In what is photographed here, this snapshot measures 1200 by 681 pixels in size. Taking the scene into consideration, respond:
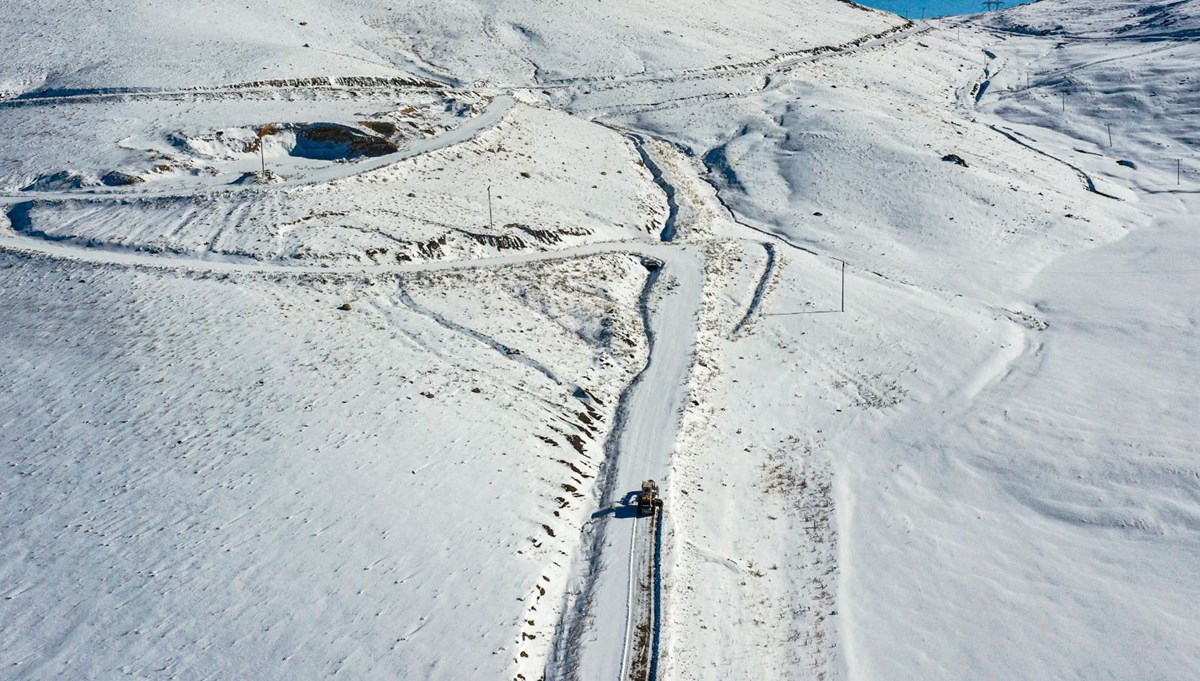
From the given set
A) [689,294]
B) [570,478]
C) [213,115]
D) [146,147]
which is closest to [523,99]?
[213,115]

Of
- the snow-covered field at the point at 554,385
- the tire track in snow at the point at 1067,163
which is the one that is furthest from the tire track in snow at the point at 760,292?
the tire track in snow at the point at 1067,163

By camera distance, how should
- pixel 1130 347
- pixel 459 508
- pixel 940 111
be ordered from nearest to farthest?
1. pixel 459 508
2. pixel 1130 347
3. pixel 940 111

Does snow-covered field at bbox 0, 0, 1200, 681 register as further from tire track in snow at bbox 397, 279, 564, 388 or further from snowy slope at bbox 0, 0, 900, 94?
snowy slope at bbox 0, 0, 900, 94

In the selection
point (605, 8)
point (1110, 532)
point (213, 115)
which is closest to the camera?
point (1110, 532)

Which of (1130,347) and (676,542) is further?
(1130,347)

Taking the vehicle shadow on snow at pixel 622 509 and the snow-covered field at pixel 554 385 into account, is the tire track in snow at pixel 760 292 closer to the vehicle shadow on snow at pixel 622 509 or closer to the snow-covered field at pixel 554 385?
the snow-covered field at pixel 554 385

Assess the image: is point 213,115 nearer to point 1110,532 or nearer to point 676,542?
point 676,542

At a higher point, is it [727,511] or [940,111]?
[940,111]

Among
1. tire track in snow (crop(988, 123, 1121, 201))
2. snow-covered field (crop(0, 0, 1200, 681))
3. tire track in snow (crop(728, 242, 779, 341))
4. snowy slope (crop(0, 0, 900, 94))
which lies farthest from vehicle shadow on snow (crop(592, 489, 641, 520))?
tire track in snow (crop(988, 123, 1121, 201))
